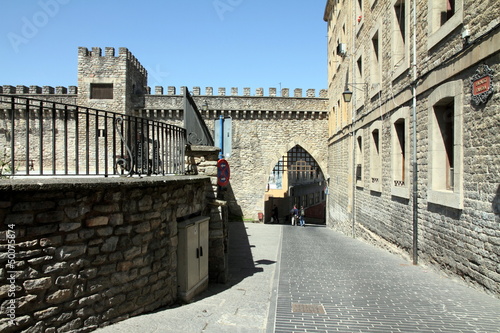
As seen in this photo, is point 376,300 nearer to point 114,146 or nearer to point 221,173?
point 221,173

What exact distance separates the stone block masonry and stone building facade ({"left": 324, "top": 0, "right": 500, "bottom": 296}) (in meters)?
4.47

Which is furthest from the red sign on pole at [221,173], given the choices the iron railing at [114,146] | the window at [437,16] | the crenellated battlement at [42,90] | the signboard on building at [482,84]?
the crenellated battlement at [42,90]

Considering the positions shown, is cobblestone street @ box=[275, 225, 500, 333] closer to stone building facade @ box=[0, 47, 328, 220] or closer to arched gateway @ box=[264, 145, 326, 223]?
stone building facade @ box=[0, 47, 328, 220]

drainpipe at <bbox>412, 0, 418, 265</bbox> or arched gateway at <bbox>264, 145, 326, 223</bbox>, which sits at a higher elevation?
drainpipe at <bbox>412, 0, 418, 265</bbox>

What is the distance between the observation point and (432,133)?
25.0ft

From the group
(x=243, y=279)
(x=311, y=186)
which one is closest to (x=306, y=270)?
(x=243, y=279)

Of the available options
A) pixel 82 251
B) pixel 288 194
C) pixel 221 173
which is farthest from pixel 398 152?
pixel 288 194

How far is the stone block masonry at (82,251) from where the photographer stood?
3.49 m

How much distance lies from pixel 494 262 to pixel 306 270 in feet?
11.5

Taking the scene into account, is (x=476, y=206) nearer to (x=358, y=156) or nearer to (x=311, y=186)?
(x=358, y=156)

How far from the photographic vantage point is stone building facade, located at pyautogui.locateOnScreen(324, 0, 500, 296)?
5.67 metres

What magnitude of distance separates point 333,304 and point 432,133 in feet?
13.3

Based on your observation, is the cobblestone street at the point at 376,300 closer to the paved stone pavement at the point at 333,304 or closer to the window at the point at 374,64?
the paved stone pavement at the point at 333,304

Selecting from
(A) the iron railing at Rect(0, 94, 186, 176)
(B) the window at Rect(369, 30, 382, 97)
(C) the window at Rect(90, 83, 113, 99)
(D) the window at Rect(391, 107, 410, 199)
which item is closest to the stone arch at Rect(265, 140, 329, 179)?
(C) the window at Rect(90, 83, 113, 99)
